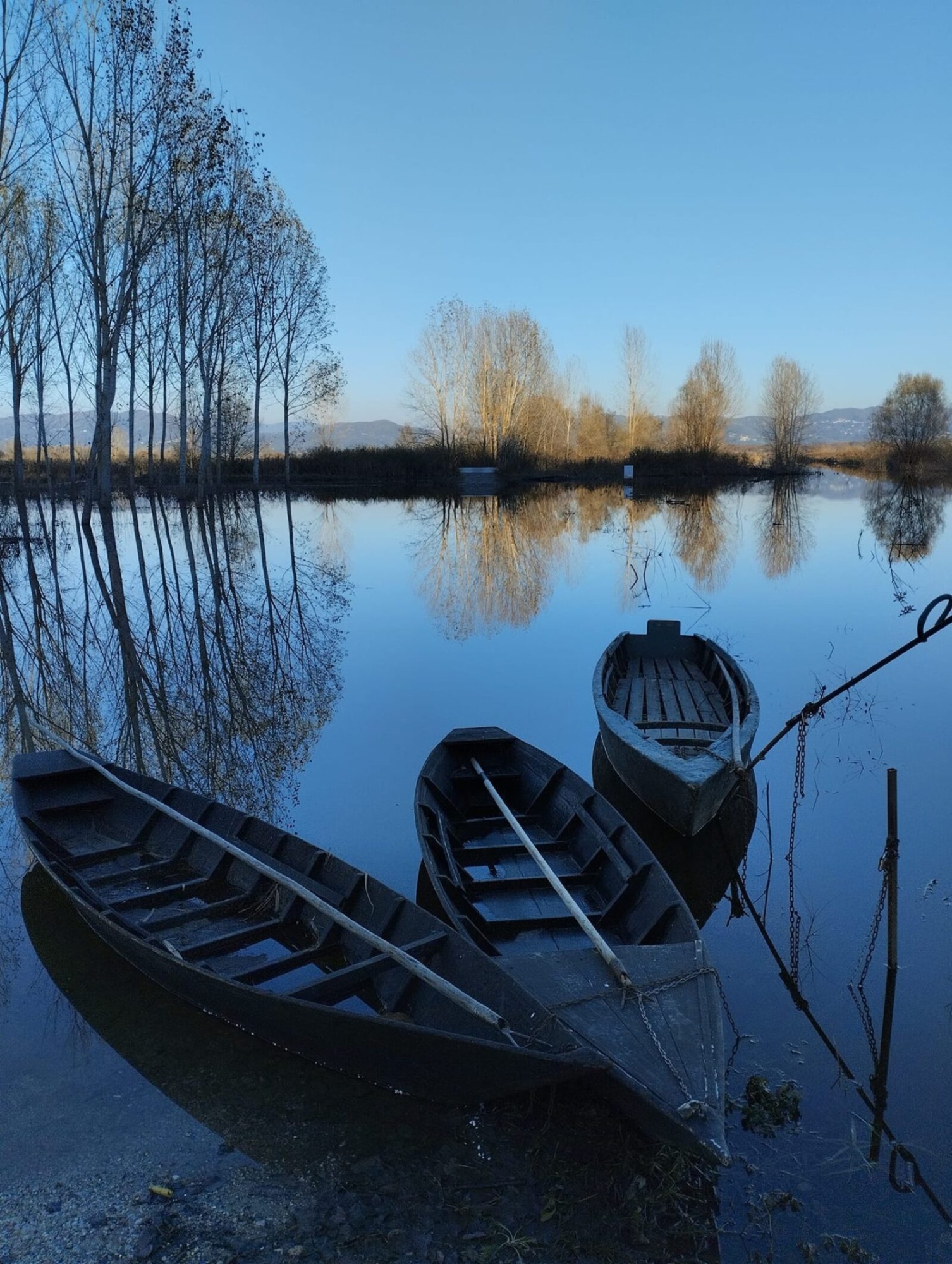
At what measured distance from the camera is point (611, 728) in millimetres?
7176

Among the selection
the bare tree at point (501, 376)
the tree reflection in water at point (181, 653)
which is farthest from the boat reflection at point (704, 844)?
the bare tree at point (501, 376)

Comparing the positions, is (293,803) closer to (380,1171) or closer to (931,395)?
(380,1171)

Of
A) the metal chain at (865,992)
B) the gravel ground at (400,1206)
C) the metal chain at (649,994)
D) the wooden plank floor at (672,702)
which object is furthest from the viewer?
the wooden plank floor at (672,702)

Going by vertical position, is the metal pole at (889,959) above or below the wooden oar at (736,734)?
below

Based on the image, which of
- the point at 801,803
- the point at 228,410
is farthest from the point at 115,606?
the point at 228,410

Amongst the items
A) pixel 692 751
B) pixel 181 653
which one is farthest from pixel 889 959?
pixel 181 653

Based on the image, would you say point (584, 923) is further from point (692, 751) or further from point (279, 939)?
point (692, 751)

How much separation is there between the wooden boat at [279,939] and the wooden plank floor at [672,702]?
381 centimetres

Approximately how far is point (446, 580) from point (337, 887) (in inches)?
587

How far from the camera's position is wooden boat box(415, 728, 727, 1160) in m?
3.30

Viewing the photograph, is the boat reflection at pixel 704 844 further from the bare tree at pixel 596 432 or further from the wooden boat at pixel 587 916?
the bare tree at pixel 596 432

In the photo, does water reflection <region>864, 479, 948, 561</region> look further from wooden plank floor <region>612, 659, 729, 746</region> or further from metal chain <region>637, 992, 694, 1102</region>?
metal chain <region>637, 992, 694, 1102</region>

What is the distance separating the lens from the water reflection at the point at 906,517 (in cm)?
2356

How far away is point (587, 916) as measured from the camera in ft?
16.0
